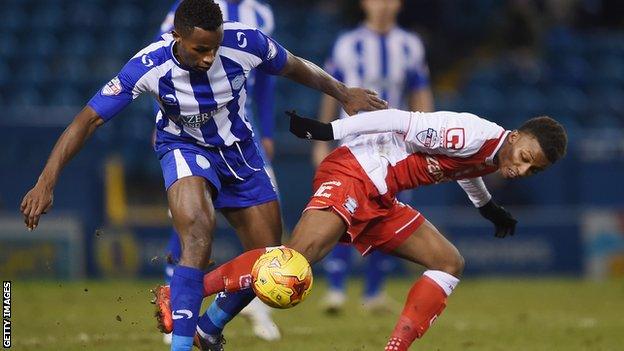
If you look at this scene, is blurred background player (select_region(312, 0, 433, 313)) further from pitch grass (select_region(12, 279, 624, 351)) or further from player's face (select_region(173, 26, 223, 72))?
player's face (select_region(173, 26, 223, 72))

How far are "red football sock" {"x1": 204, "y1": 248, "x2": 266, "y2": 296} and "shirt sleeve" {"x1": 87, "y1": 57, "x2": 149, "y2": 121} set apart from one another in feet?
3.41

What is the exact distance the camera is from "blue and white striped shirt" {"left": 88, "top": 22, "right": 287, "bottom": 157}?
6.12 m

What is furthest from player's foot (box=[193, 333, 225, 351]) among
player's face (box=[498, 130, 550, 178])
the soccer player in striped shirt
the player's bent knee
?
player's face (box=[498, 130, 550, 178])

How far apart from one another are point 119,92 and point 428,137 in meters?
1.75

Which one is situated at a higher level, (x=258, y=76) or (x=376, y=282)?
(x=258, y=76)

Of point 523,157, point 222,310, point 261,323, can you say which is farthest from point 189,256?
point 261,323

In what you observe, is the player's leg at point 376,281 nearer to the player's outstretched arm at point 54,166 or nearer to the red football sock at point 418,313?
the red football sock at point 418,313

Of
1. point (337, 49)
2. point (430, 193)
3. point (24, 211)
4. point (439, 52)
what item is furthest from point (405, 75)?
point (439, 52)

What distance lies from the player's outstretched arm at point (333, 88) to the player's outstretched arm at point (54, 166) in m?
1.29

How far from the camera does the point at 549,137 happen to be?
6.19m

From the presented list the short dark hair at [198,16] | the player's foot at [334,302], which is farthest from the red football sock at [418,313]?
the player's foot at [334,302]

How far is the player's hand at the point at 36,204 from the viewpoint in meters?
5.83

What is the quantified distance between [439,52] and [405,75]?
8.07 m

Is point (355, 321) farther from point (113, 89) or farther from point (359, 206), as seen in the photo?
point (113, 89)
